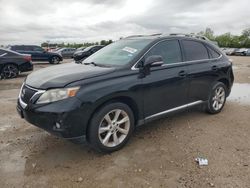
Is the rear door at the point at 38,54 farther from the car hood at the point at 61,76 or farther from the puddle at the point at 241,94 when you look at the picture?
the car hood at the point at 61,76

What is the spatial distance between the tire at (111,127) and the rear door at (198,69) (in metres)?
1.56

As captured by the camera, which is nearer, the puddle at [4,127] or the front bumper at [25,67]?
the puddle at [4,127]

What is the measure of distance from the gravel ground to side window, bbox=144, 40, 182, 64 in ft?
4.03

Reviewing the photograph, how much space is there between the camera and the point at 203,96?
17.1 ft

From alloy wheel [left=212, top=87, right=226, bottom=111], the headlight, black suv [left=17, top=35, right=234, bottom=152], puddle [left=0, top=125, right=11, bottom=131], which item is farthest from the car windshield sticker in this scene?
puddle [left=0, top=125, right=11, bottom=131]

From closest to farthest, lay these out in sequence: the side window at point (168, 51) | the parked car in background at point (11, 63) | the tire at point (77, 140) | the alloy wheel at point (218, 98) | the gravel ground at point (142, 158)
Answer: the gravel ground at point (142, 158)
the tire at point (77, 140)
the side window at point (168, 51)
the alloy wheel at point (218, 98)
the parked car in background at point (11, 63)

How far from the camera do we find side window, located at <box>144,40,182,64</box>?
4.36 metres

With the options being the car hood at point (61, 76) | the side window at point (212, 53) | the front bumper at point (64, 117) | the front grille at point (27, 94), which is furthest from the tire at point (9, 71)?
the side window at point (212, 53)

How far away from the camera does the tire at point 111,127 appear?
3.51m

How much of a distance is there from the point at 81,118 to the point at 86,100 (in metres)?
0.23

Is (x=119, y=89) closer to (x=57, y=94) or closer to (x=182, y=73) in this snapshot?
(x=57, y=94)

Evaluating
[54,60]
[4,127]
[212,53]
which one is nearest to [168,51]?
[212,53]

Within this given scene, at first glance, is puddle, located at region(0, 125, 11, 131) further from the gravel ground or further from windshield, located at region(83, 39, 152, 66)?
windshield, located at region(83, 39, 152, 66)

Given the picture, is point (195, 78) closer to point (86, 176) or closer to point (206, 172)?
point (206, 172)
